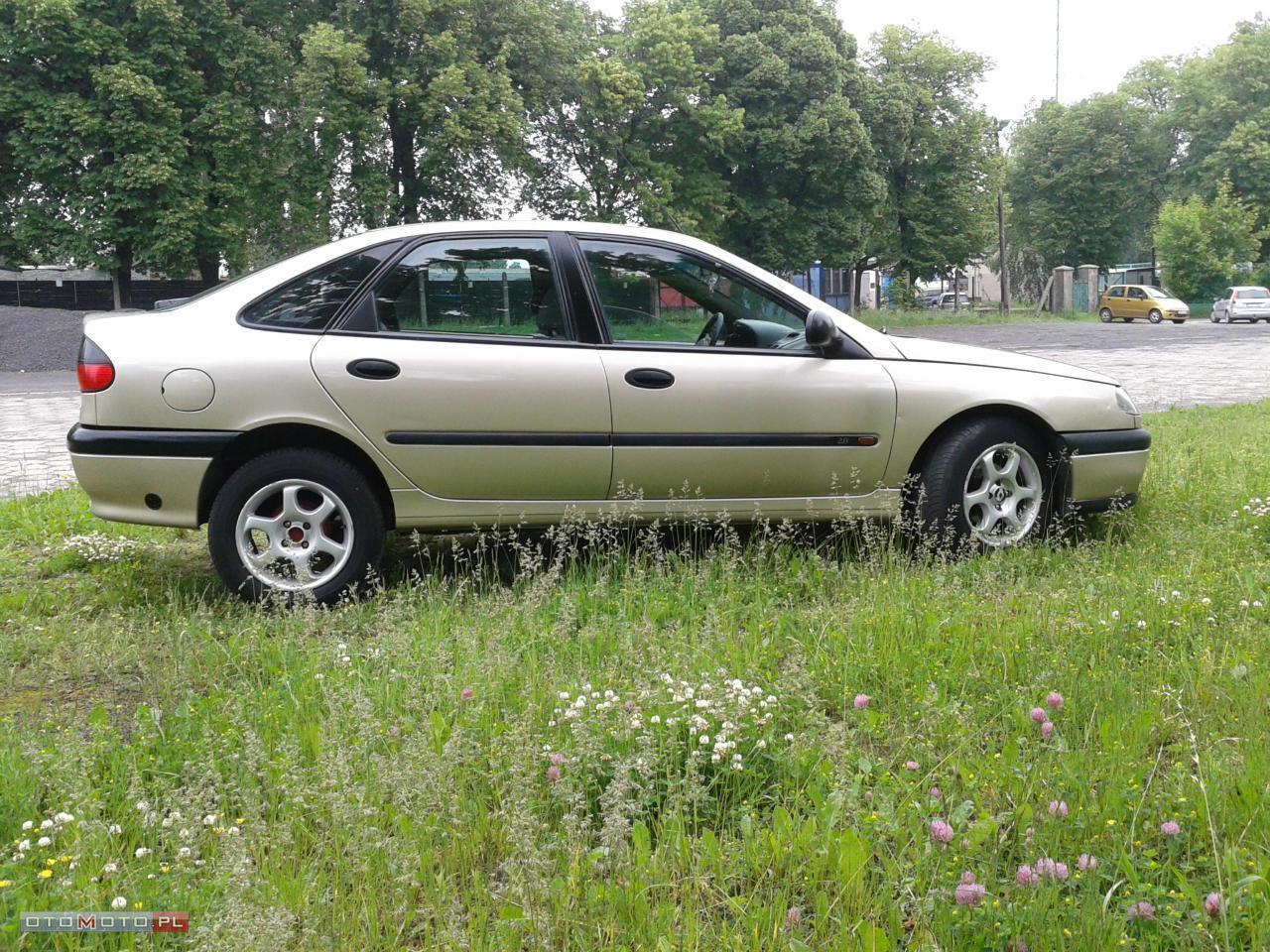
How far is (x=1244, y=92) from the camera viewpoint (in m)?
60.5

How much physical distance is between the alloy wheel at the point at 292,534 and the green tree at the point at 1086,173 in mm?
63025

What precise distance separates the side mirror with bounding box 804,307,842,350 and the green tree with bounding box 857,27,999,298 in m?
43.7

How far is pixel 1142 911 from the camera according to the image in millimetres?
2174

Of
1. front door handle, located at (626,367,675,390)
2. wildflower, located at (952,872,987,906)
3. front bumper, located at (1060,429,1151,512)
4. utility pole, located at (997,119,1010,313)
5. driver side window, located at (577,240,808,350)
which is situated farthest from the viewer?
utility pole, located at (997,119,1010,313)

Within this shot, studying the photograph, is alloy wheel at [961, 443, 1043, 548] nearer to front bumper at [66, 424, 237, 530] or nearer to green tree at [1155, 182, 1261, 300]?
front bumper at [66, 424, 237, 530]

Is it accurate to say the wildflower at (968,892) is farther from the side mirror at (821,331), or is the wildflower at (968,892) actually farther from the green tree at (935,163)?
the green tree at (935,163)

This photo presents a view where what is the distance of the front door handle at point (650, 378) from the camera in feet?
16.5

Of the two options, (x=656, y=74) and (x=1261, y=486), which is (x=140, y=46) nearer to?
(x=656, y=74)

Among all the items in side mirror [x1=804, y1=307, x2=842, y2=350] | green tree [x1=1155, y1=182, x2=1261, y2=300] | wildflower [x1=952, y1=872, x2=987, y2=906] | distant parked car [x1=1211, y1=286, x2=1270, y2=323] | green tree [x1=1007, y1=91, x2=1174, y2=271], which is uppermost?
green tree [x1=1007, y1=91, x2=1174, y2=271]

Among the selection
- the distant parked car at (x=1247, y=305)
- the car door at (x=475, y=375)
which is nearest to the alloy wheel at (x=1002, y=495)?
the car door at (x=475, y=375)

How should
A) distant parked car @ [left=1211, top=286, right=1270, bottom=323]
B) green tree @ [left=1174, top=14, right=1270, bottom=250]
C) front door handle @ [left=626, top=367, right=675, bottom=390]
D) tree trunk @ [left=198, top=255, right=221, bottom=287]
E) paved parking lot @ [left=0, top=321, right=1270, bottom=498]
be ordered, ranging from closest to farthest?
front door handle @ [left=626, top=367, right=675, bottom=390] < paved parking lot @ [left=0, top=321, right=1270, bottom=498] < tree trunk @ [left=198, top=255, right=221, bottom=287] < distant parked car @ [left=1211, top=286, right=1270, bottom=323] < green tree @ [left=1174, top=14, right=1270, bottom=250]

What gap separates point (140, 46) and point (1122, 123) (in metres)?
51.8

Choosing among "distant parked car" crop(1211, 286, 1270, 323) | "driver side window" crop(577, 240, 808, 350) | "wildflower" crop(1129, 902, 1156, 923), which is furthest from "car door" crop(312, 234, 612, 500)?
"distant parked car" crop(1211, 286, 1270, 323)

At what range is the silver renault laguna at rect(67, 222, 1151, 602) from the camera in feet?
15.3
